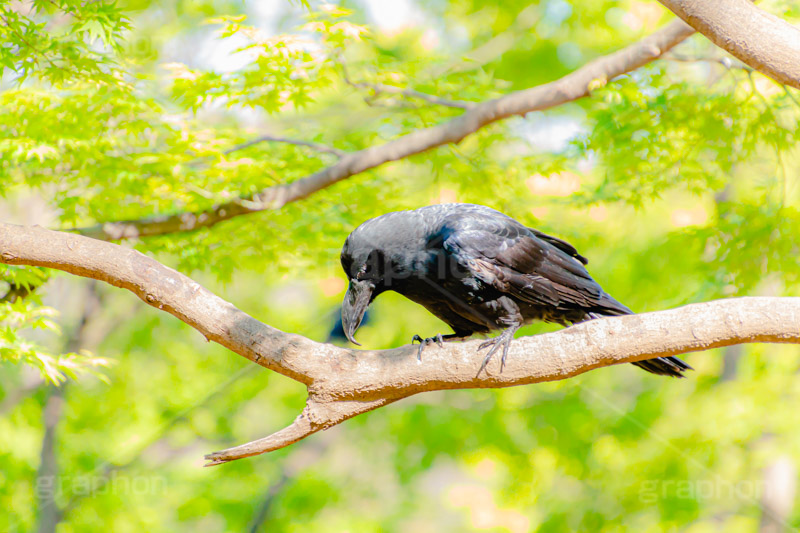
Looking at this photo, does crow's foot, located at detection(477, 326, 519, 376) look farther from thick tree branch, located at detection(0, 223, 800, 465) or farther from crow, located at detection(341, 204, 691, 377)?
crow, located at detection(341, 204, 691, 377)

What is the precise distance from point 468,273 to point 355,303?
0.68 metres

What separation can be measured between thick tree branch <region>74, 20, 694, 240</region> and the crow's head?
1554 millimetres

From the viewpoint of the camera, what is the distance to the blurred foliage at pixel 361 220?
4.77 metres

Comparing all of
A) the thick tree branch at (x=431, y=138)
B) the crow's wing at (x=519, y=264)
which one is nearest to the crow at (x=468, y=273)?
the crow's wing at (x=519, y=264)

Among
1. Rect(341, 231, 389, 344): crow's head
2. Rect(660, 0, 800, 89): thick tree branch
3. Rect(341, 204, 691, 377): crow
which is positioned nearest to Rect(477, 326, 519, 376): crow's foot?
Rect(341, 204, 691, 377): crow

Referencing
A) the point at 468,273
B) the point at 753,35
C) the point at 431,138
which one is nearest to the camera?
the point at 753,35

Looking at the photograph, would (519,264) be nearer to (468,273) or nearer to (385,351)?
(468,273)

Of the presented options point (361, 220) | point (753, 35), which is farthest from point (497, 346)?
point (361, 220)

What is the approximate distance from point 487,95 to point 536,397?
151 inches

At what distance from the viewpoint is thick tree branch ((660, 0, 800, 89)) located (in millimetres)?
2855

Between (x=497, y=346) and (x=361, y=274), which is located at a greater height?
(x=497, y=346)

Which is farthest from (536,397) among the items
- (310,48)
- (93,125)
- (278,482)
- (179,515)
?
(93,125)

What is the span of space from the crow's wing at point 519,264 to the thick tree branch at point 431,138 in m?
1.56

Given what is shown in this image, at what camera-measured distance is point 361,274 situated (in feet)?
12.1
